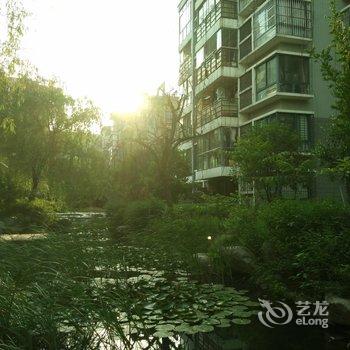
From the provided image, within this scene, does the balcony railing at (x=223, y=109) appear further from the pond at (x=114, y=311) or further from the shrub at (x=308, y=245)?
the pond at (x=114, y=311)

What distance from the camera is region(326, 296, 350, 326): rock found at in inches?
226

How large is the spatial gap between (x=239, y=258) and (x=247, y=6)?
20.2 metres

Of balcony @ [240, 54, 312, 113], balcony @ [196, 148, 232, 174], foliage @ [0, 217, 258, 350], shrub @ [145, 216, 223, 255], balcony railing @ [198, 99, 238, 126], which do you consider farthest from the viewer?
balcony railing @ [198, 99, 238, 126]

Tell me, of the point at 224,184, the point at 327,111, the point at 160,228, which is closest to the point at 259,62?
the point at 327,111

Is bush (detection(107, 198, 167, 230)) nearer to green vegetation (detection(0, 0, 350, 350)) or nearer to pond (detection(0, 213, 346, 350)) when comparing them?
green vegetation (detection(0, 0, 350, 350))

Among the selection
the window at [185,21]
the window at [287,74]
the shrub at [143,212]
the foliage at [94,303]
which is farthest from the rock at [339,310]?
the window at [185,21]

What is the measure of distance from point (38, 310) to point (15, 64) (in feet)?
27.1

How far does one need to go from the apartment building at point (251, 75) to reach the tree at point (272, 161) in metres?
2.75

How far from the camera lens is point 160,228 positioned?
39.2ft

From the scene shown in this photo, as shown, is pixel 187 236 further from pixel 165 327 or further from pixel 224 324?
pixel 165 327

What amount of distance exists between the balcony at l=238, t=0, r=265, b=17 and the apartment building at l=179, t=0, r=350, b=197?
0.18ft

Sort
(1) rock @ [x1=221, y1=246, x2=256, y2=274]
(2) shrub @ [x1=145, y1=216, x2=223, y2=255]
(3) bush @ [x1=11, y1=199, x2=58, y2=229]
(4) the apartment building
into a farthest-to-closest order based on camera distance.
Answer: (4) the apartment building
(3) bush @ [x1=11, y1=199, x2=58, y2=229]
(2) shrub @ [x1=145, y1=216, x2=223, y2=255]
(1) rock @ [x1=221, y1=246, x2=256, y2=274]

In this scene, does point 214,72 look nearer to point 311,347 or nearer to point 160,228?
point 160,228

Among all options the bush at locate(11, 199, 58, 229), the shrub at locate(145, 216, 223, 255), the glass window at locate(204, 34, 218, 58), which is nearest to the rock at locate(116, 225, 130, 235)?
the bush at locate(11, 199, 58, 229)
